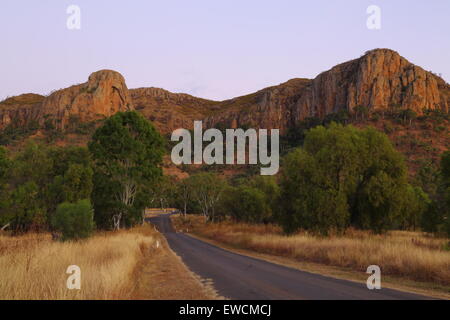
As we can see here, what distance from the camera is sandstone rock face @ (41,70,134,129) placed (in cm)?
16150

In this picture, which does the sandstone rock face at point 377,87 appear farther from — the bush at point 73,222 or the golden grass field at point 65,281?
the golden grass field at point 65,281

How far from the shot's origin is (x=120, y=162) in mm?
38938

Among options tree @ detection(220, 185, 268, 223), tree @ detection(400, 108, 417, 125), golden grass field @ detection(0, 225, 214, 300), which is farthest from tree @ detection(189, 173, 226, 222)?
tree @ detection(400, 108, 417, 125)

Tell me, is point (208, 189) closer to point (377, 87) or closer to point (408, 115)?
point (408, 115)

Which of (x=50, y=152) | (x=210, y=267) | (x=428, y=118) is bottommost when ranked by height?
(x=210, y=267)

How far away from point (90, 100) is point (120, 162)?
14320 cm

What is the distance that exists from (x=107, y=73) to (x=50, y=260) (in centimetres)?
18890

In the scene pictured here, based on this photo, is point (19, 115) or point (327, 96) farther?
point (19, 115)

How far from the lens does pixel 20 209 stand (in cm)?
3119

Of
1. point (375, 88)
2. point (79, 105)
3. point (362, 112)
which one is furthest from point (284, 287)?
point (79, 105)

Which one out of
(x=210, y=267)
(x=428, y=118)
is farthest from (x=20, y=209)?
(x=428, y=118)

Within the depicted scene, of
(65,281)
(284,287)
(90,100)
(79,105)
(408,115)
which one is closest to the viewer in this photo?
(65,281)

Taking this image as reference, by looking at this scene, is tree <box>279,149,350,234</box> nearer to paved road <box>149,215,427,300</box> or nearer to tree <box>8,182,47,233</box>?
paved road <box>149,215,427,300</box>

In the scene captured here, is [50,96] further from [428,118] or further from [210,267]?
[210,267]
